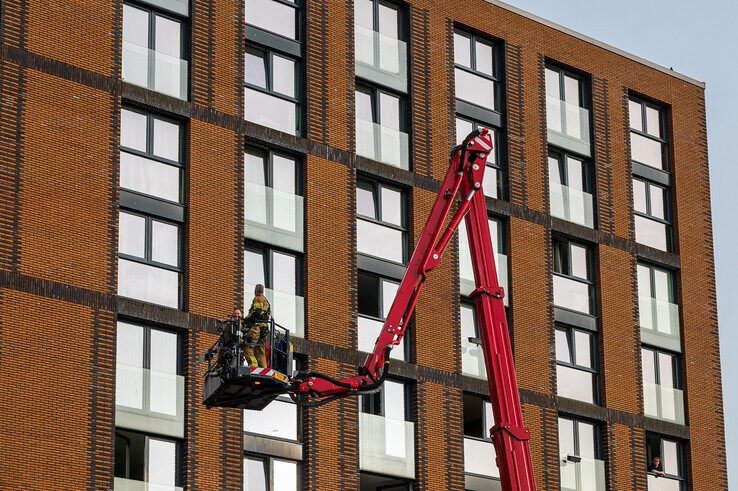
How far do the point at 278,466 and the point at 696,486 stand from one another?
56.4 feet

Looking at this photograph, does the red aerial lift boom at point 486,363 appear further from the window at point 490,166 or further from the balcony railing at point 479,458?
the window at point 490,166

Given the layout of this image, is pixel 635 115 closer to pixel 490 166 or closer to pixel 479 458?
pixel 490 166

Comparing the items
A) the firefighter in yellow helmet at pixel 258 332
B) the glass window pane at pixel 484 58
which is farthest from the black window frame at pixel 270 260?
the firefighter in yellow helmet at pixel 258 332

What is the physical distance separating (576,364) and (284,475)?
42.2 feet

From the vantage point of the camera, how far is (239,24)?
56.6 m

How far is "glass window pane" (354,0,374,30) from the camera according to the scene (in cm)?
5997

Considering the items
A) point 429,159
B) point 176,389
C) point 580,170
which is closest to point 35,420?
point 176,389

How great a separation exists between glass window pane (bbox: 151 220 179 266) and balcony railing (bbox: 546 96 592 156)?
1609cm

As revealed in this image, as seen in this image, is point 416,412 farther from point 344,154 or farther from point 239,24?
point 239,24

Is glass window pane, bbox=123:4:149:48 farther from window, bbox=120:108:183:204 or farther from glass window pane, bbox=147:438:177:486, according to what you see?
glass window pane, bbox=147:438:177:486

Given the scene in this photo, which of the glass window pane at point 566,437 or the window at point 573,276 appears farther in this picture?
the window at point 573,276

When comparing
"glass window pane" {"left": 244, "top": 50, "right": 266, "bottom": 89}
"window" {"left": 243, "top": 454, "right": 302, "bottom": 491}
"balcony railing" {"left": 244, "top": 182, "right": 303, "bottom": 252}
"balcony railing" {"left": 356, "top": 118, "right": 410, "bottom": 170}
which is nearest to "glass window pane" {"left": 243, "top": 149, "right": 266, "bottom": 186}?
"balcony railing" {"left": 244, "top": 182, "right": 303, "bottom": 252}

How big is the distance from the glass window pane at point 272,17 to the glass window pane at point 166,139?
481 centimetres

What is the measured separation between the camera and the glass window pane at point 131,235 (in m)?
52.2
